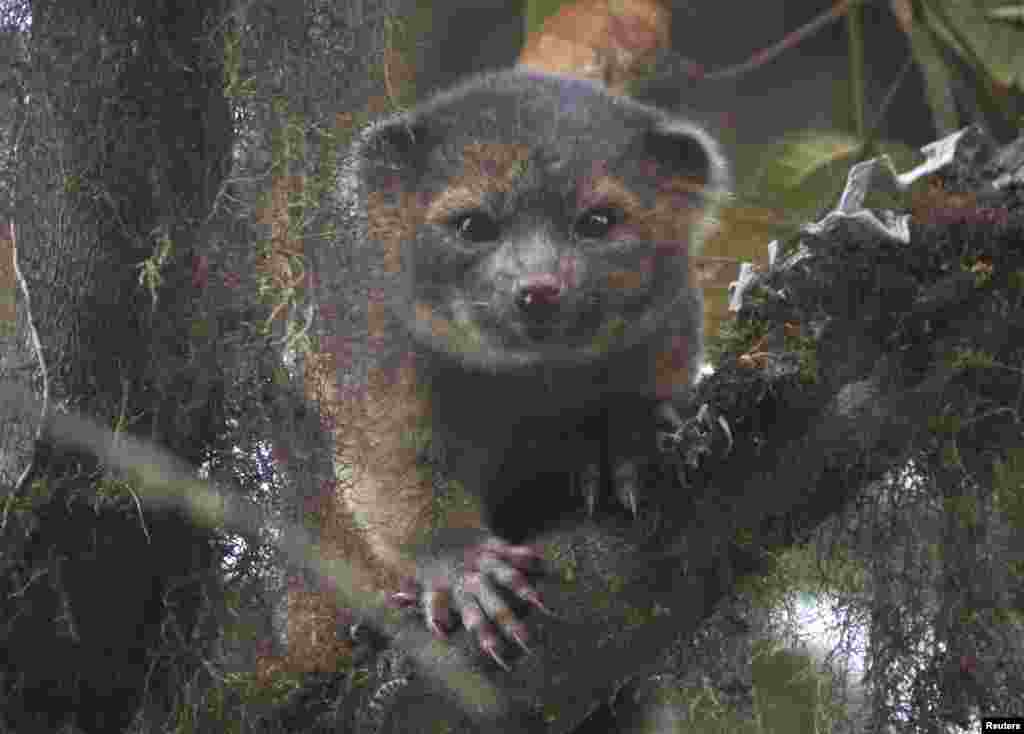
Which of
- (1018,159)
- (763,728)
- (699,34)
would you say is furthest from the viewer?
(699,34)

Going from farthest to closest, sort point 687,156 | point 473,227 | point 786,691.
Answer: point 687,156 < point 473,227 < point 786,691

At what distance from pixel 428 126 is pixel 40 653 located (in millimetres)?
1767

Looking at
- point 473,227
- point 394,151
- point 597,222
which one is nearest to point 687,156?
point 597,222

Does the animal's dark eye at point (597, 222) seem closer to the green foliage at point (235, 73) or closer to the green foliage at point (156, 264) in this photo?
the green foliage at point (235, 73)

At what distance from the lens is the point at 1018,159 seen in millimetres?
3000

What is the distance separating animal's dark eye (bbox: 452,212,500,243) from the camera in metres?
3.96

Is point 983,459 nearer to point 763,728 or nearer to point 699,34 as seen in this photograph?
point 763,728

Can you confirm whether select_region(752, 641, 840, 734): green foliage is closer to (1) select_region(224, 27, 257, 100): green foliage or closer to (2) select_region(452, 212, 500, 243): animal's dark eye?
(2) select_region(452, 212, 500, 243): animal's dark eye

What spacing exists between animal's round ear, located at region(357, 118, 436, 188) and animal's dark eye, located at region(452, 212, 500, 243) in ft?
0.60

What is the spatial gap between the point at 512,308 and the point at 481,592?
91 centimetres

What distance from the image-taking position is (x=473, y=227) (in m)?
3.97

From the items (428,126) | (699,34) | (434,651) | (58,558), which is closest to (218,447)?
(58,558)

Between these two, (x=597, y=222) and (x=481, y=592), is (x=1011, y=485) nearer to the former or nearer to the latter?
(x=481, y=592)

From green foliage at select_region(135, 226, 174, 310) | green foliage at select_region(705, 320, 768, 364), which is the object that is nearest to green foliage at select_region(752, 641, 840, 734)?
green foliage at select_region(705, 320, 768, 364)
